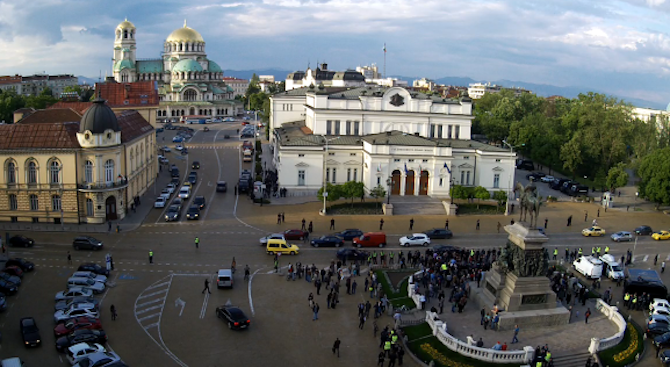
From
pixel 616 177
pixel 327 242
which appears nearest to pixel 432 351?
pixel 327 242

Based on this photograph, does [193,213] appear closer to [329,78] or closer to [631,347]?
[631,347]

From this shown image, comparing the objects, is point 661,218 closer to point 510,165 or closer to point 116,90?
point 510,165

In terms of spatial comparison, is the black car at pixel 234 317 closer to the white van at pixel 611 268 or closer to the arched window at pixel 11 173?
the white van at pixel 611 268

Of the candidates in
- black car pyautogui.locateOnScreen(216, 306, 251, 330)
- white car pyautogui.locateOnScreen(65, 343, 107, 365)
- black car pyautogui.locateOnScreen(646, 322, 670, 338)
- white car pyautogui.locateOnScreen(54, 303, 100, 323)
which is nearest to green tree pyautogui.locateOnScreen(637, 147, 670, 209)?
black car pyautogui.locateOnScreen(646, 322, 670, 338)

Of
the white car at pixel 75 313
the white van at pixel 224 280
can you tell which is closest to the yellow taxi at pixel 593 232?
the white van at pixel 224 280

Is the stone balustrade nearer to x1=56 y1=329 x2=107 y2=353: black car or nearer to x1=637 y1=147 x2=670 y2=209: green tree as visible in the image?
x1=56 y1=329 x2=107 y2=353: black car
